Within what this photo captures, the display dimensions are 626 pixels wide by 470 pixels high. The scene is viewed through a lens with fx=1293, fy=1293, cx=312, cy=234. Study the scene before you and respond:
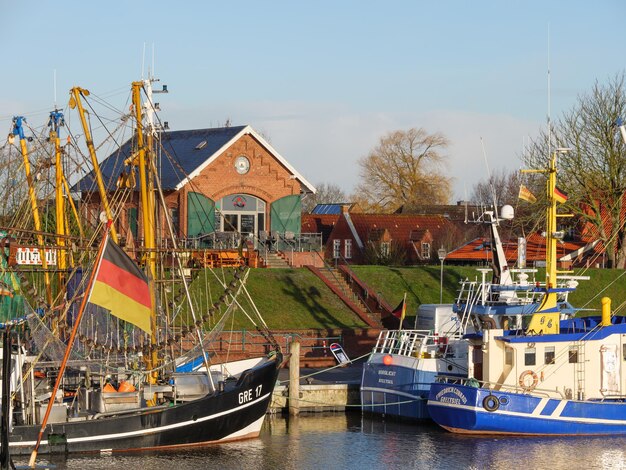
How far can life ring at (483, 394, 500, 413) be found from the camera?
38.5 m

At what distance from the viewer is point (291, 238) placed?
6494 cm

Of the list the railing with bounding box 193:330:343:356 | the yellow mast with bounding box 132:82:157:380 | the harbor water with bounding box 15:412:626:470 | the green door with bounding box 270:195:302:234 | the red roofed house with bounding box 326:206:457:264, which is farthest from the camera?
the red roofed house with bounding box 326:206:457:264

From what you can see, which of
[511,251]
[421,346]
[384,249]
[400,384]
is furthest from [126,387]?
[384,249]

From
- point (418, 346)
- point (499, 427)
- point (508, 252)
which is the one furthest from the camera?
point (508, 252)

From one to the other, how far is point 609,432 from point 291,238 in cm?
2818

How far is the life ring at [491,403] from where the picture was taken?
126 feet

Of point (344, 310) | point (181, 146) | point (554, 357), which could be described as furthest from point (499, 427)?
point (181, 146)

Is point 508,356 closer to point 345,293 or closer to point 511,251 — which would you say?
point 345,293

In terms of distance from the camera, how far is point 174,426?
3656 centimetres

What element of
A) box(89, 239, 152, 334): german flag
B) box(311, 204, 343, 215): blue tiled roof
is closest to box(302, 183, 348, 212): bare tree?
box(311, 204, 343, 215): blue tiled roof

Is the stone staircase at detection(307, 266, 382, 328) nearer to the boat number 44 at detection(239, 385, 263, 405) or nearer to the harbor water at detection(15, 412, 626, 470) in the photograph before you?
the harbor water at detection(15, 412, 626, 470)

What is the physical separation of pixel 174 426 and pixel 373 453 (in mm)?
5678

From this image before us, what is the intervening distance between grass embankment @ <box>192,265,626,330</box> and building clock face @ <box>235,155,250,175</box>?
8.34 metres

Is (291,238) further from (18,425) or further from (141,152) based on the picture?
(18,425)
